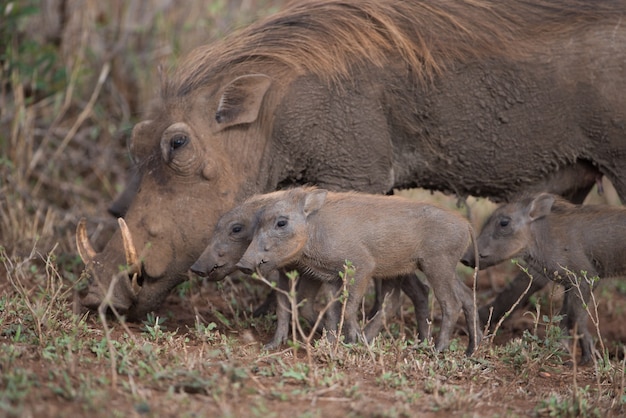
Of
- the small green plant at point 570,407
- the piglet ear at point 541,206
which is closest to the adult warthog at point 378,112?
the piglet ear at point 541,206

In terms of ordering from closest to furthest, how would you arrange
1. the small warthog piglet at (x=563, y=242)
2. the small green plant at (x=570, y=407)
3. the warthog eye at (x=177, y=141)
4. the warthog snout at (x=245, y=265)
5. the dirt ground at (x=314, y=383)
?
the dirt ground at (x=314, y=383), the small green plant at (x=570, y=407), the warthog snout at (x=245, y=265), the small warthog piglet at (x=563, y=242), the warthog eye at (x=177, y=141)

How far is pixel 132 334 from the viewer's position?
415cm

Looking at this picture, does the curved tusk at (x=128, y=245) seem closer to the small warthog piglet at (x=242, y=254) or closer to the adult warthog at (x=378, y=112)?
the adult warthog at (x=378, y=112)

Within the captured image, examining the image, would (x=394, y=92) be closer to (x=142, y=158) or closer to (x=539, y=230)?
(x=539, y=230)

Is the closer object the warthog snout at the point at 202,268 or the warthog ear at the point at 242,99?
the warthog snout at the point at 202,268

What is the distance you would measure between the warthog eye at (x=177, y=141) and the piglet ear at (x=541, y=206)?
1864 mm

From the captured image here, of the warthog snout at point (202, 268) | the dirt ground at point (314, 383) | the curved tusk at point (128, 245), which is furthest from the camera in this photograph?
the curved tusk at point (128, 245)

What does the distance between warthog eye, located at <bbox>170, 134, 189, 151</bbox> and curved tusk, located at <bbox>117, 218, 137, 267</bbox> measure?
0.49m

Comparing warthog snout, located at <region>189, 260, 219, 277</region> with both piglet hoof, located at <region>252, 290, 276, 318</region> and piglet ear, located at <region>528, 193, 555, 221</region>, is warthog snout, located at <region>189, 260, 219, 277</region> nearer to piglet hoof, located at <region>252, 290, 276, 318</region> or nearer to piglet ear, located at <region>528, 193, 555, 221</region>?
piglet hoof, located at <region>252, 290, 276, 318</region>

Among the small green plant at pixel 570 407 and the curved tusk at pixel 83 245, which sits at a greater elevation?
the curved tusk at pixel 83 245

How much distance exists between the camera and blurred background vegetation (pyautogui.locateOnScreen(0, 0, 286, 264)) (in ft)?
21.1

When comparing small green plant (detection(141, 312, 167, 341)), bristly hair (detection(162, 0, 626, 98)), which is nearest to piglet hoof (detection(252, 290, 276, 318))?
small green plant (detection(141, 312, 167, 341))

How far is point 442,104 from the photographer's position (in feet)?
16.6

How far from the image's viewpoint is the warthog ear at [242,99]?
497cm
